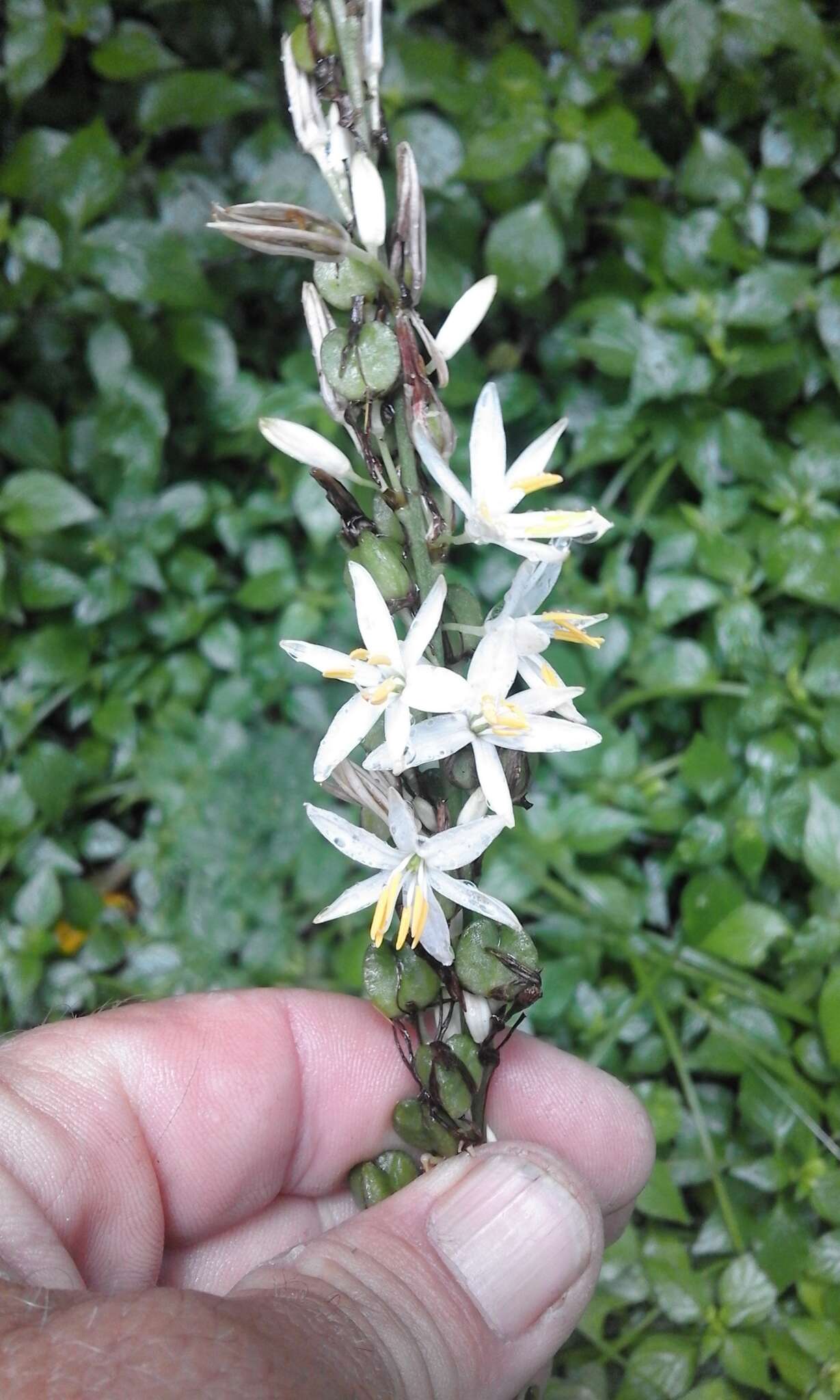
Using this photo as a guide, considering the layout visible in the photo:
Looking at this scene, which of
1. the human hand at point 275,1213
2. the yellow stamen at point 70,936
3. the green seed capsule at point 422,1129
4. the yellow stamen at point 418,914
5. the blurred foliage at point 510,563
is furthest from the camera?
the yellow stamen at point 70,936

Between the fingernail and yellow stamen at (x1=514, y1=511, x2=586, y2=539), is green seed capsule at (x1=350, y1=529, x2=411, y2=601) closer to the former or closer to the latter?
yellow stamen at (x1=514, y1=511, x2=586, y2=539)

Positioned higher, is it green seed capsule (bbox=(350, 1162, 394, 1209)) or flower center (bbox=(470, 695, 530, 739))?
flower center (bbox=(470, 695, 530, 739))

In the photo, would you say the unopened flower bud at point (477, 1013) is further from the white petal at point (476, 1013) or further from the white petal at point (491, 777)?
the white petal at point (491, 777)

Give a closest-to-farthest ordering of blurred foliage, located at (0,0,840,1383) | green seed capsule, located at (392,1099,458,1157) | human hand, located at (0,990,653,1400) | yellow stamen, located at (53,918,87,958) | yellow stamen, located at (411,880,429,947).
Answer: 1. human hand, located at (0,990,653,1400)
2. yellow stamen, located at (411,880,429,947)
3. green seed capsule, located at (392,1099,458,1157)
4. blurred foliage, located at (0,0,840,1383)
5. yellow stamen, located at (53,918,87,958)

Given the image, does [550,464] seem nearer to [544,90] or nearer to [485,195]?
[485,195]

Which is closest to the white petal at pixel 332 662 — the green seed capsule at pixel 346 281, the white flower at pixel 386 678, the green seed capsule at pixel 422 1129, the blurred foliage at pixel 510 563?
the white flower at pixel 386 678

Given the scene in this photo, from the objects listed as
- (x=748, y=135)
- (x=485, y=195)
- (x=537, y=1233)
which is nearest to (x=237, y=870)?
(x=537, y=1233)

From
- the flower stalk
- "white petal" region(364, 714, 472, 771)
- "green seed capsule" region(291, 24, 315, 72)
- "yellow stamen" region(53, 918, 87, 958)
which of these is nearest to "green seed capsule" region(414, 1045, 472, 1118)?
the flower stalk
